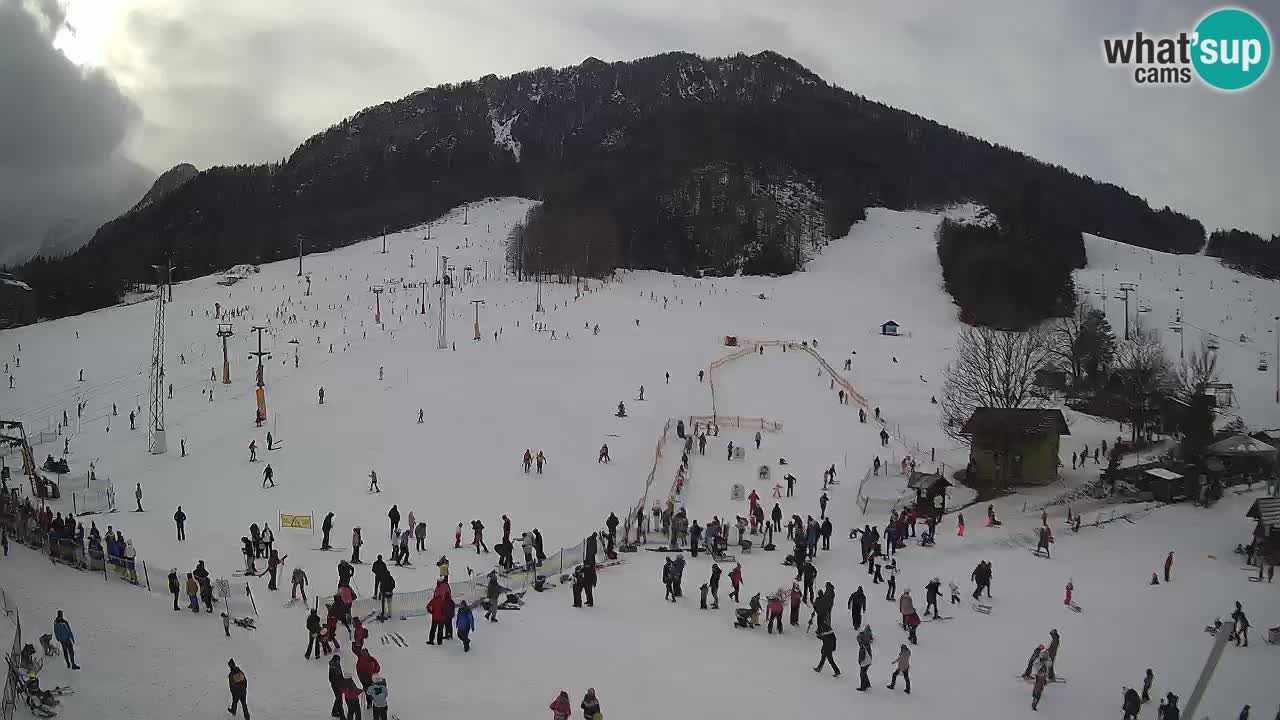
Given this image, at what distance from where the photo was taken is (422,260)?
10131cm

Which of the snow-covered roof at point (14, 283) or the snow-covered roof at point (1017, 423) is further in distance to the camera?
the snow-covered roof at point (14, 283)

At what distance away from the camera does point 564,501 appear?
26.3 m

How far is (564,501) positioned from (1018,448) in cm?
1491

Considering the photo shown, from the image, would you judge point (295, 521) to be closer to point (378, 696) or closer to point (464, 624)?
point (464, 624)

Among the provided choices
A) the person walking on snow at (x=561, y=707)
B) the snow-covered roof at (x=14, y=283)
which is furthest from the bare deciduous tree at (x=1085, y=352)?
the snow-covered roof at (x=14, y=283)

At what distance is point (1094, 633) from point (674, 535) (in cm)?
936

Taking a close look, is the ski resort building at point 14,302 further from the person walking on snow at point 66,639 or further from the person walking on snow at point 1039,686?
the person walking on snow at point 1039,686

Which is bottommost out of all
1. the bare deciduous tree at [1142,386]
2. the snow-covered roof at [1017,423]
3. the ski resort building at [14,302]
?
the snow-covered roof at [1017,423]

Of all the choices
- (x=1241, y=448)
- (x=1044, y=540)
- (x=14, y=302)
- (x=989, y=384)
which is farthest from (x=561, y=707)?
(x=14, y=302)

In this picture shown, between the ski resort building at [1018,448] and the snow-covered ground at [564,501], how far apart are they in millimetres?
1087

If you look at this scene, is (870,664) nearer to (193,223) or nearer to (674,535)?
(674,535)

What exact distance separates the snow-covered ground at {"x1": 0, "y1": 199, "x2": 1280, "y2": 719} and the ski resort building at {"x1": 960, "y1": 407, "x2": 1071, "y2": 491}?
1087 millimetres

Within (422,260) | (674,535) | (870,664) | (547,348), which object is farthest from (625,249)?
(870,664)

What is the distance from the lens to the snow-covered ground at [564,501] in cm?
1257
